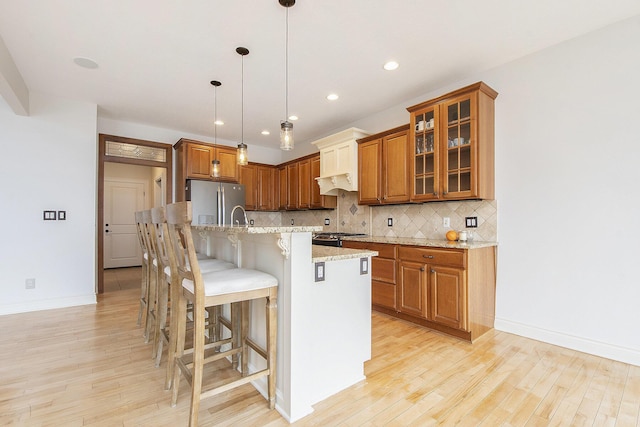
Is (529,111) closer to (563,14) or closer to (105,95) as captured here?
(563,14)

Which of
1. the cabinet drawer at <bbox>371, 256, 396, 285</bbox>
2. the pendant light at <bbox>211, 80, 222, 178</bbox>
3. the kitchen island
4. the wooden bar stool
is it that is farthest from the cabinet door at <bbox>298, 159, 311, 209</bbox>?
the kitchen island

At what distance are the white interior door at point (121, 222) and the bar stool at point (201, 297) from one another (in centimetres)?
635

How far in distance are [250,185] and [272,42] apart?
3419mm

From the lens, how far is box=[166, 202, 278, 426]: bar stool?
1506 millimetres

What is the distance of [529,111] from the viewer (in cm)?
281

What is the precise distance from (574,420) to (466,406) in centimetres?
55

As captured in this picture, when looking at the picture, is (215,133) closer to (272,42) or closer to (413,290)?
(272,42)

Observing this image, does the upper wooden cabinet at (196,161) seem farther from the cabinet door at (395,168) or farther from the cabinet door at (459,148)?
the cabinet door at (459,148)

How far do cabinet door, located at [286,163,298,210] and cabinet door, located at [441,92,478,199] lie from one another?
9.81 ft

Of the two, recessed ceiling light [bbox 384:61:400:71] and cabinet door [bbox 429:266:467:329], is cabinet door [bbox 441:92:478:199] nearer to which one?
recessed ceiling light [bbox 384:61:400:71]

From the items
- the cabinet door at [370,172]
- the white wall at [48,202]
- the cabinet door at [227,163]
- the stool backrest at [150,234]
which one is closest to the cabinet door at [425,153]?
the cabinet door at [370,172]

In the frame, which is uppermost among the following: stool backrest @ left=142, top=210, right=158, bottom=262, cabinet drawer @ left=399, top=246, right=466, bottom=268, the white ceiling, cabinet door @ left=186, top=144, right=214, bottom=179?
the white ceiling

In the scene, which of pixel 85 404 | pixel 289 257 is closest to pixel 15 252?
pixel 85 404

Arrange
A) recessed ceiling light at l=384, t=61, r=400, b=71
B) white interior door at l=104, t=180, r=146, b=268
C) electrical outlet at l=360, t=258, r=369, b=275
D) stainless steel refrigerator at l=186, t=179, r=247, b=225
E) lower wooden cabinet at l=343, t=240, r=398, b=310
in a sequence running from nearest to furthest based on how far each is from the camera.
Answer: electrical outlet at l=360, t=258, r=369, b=275
recessed ceiling light at l=384, t=61, r=400, b=71
lower wooden cabinet at l=343, t=240, r=398, b=310
stainless steel refrigerator at l=186, t=179, r=247, b=225
white interior door at l=104, t=180, r=146, b=268
